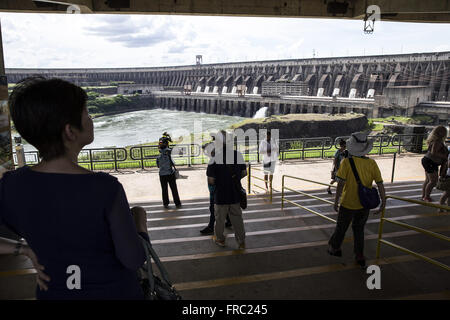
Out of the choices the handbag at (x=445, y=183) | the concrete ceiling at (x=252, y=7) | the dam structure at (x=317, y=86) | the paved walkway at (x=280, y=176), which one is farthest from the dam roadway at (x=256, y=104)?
the handbag at (x=445, y=183)

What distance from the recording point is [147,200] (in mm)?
7727

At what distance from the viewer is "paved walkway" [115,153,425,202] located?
8.58m

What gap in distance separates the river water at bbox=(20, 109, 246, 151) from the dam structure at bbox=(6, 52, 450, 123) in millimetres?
4772

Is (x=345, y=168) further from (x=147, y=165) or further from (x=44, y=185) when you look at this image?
(x=147, y=165)

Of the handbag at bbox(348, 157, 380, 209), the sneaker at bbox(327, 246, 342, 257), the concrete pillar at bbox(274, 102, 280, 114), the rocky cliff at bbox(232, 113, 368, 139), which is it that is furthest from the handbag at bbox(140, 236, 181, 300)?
the concrete pillar at bbox(274, 102, 280, 114)

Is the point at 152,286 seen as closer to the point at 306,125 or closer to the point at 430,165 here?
the point at 430,165

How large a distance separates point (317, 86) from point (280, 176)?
6261cm

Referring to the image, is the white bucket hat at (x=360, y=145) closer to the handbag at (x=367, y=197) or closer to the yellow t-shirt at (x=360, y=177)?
the yellow t-shirt at (x=360, y=177)

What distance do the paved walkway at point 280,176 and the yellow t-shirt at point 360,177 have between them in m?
4.79

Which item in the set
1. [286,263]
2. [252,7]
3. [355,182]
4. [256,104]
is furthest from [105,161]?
[256,104]

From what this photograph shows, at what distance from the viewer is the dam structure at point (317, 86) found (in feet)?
133
